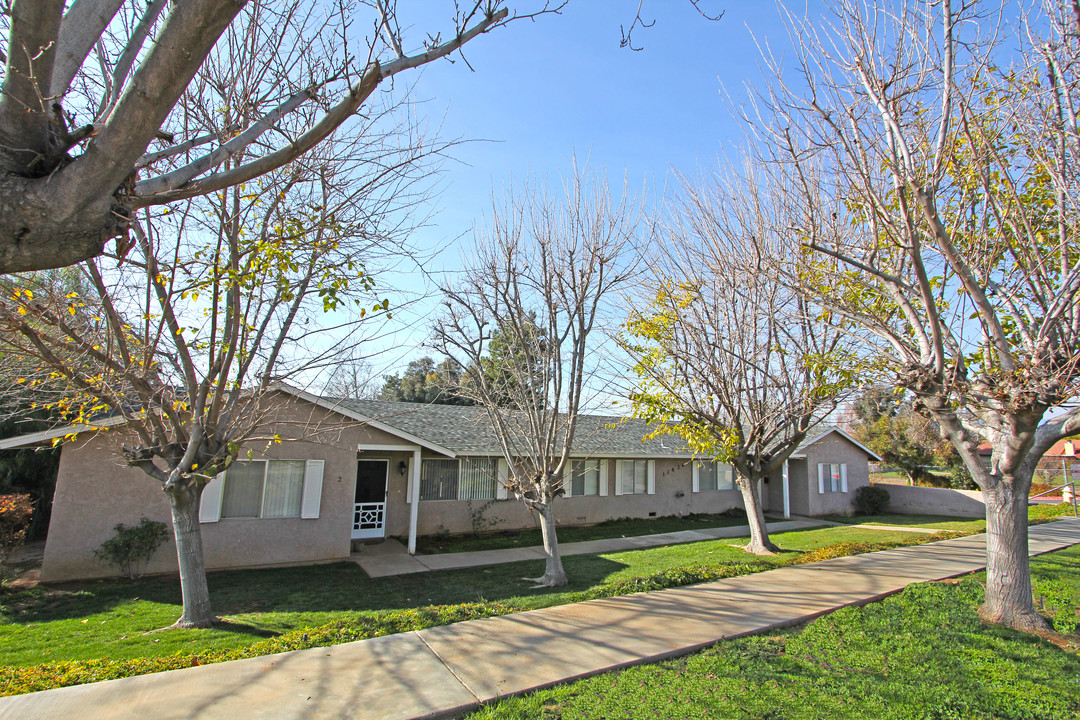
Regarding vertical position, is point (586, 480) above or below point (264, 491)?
above

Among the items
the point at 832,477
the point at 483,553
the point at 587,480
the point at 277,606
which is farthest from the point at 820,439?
the point at 277,606

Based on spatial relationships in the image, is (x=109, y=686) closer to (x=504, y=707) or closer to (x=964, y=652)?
(x=504, y=707)

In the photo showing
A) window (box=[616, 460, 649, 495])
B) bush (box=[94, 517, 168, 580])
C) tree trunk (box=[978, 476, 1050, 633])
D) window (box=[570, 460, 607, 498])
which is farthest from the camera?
window (box=[616, 460, 649, 495])

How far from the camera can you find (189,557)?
6.83 metres

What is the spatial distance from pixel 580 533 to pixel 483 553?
3.83m

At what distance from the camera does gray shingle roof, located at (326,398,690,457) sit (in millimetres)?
14055

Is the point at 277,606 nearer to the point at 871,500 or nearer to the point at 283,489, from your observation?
the point at 283,489

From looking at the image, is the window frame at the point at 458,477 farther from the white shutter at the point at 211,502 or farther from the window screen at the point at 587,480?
the white shutter at the point at 211,502

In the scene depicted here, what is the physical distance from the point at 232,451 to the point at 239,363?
3.79 ft

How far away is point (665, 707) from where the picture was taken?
4176 millimetres

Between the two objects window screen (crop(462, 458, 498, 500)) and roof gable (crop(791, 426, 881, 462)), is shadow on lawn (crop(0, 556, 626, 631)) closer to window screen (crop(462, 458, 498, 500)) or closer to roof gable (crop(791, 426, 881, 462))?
window screen (crop(462, 458, 498, 500))

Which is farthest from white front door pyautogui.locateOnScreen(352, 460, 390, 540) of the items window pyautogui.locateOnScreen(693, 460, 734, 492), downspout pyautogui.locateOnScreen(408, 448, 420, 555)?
window pyautogui.locateOnScreen(693, 460, 734, 492)

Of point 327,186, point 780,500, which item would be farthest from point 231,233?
point 780,500

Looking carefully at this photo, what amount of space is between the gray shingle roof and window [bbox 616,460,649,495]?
0.55m
